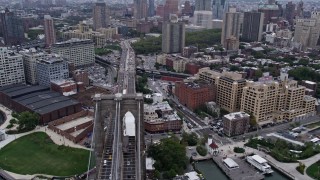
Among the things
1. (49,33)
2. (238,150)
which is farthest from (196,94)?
(49,33)

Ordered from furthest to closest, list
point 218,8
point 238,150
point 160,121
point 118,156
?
point 218,8
point 160,121
point 238,150
point 118,156

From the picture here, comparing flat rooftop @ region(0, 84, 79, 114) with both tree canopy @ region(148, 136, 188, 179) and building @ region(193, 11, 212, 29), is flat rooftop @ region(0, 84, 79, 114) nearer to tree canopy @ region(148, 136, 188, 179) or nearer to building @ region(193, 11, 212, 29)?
tree canopy @ region(148, 136, 188, 179)

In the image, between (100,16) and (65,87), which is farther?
(100,16)

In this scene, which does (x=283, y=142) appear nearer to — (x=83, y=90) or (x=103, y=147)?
(x=103, y=147)

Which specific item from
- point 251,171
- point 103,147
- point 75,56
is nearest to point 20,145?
point 103,147

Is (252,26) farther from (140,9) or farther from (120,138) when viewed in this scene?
(120,138)

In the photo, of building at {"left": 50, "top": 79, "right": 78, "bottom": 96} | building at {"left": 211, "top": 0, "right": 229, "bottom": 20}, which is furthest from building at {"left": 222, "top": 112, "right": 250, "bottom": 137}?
building at {"left": 211, "top": 0, "right": 229, "bottom": 20}
